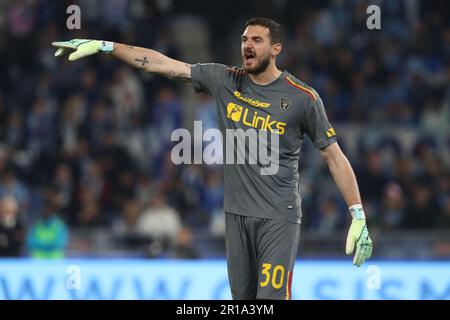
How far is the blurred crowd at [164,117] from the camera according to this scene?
44.8ft

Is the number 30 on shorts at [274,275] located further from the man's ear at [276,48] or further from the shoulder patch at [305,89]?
the man's ear at [276,48]

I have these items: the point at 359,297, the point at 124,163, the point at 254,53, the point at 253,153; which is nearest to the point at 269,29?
the point at 254,53

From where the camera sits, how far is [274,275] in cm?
682

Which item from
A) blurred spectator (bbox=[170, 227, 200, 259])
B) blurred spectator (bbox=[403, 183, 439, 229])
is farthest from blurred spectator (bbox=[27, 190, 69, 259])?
blurred spectator (bbox=[403, 183, 439, 229])

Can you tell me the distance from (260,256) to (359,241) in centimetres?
67

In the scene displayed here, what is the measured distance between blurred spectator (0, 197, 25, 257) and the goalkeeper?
19.0 ft

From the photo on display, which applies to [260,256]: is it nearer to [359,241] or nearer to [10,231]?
[359,241]

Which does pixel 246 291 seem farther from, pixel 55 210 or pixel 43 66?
pixel 43 66

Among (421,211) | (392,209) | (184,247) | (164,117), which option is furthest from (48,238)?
(421,211)

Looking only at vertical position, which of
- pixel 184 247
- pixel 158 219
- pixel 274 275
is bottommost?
pixel 184 247

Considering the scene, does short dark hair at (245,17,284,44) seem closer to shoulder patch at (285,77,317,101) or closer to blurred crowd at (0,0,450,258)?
shoulder patch at (285,77,317,101)

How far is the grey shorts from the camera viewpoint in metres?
6.83

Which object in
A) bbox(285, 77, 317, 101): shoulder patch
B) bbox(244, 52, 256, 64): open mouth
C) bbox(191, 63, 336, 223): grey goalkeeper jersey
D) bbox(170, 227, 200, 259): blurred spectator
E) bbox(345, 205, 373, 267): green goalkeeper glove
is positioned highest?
bbox(244, 52, 256, 64): open mouth

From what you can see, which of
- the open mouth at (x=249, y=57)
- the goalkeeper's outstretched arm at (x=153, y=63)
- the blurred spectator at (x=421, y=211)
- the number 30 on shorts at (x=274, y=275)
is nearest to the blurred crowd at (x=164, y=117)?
the blurred spectator at (x=421, y=211)
